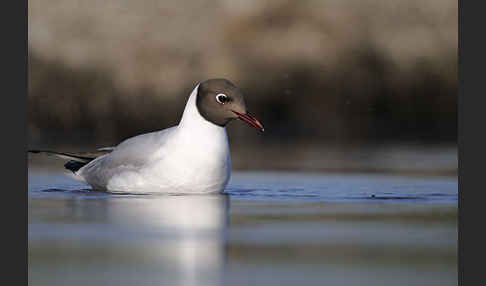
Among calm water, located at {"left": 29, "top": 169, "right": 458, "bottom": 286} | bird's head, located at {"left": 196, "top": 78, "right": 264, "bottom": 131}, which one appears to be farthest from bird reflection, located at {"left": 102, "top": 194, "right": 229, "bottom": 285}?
bird's head, located at {"left": 196, "top": 78, "right": 264, "bottom": 131}

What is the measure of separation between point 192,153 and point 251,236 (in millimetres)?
2435

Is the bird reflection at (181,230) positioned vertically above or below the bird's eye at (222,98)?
below

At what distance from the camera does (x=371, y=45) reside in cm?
1803

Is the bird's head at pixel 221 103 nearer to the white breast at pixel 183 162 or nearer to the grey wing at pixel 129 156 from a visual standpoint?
the white breast at pixel 183 162

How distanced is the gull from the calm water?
20 cm

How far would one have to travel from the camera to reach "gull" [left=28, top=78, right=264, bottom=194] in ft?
29.7

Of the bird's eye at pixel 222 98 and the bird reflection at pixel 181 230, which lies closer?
the bird reflection at pixel 181 230

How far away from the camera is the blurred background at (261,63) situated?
57.7 ft

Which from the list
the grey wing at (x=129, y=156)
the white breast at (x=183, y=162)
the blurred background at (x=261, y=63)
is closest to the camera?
the white breast at (x=183, y=162)

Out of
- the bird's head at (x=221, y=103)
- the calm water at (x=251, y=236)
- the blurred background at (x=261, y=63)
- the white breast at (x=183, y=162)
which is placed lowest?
the calm water at (x=251, y=236)

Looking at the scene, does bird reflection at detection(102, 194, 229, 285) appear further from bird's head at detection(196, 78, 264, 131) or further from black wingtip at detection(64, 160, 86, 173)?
black wingtip at detection(64, 160, 86, 173)

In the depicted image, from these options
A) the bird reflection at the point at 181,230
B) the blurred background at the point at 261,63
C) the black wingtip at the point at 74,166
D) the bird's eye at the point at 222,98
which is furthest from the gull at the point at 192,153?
the blurred background at the point at 261,63

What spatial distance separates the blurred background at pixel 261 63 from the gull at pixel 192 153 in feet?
25.1

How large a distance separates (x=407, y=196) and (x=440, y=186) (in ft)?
2.71
